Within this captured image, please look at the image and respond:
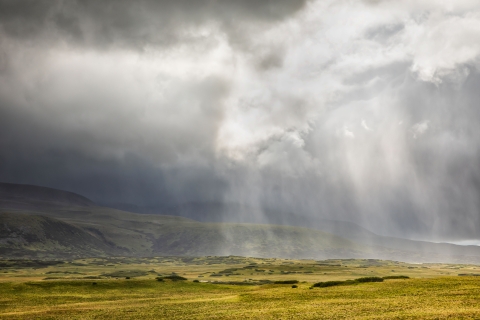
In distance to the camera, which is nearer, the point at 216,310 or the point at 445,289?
the point at 216,310

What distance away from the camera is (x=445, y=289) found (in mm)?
54750

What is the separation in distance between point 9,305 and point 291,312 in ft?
151

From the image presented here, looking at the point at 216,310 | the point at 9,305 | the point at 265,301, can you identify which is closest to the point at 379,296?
the point at 265,301

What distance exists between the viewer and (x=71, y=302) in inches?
2564

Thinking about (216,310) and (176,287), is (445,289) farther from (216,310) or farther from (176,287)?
(176,287)

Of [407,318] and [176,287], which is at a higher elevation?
[407,318]

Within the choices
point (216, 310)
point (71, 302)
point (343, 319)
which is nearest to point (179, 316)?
point (216, 310)

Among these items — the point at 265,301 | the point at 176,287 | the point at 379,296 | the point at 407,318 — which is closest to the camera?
the point at 407,318

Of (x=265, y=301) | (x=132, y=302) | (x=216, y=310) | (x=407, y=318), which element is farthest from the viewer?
(x=132, y=302)

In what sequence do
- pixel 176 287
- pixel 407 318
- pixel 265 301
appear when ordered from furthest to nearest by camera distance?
1. pixel 176 287
2. pixel 265 301
3. pixel 407 318

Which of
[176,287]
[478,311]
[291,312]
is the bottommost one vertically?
[176,287]

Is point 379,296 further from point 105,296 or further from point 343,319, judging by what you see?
point 105,296

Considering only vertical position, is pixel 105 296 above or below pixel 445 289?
below

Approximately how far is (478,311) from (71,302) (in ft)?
199
